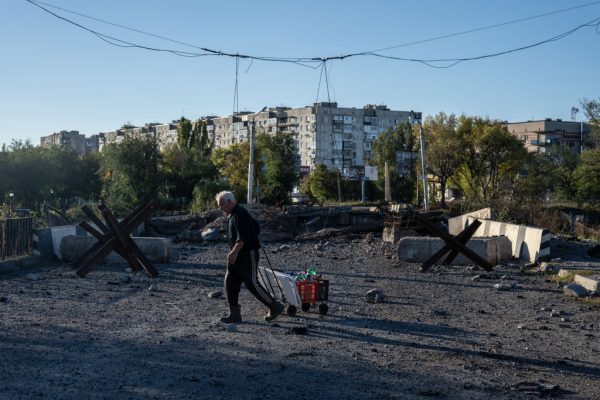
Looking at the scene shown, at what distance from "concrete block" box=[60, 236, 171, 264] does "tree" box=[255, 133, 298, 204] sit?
128 ft

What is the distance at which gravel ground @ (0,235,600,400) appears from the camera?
6867 millimetres

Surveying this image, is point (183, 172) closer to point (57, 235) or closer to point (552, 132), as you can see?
point (57, 235)

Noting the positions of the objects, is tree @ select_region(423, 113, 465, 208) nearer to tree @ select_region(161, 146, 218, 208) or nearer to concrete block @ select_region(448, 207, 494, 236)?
tree @ select_region(161, 146, 218, 208)

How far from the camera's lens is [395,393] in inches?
266

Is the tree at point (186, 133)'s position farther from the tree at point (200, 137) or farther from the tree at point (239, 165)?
the tree at point (239, 165)

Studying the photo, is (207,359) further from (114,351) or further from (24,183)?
(24,183)

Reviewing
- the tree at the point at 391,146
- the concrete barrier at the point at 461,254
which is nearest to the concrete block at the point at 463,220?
the concrete barrier at the point at 461,254

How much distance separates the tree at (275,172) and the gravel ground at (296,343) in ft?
150

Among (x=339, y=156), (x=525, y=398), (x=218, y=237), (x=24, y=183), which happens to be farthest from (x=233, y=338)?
(x=339, y=156)

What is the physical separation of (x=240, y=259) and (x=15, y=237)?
418 inches

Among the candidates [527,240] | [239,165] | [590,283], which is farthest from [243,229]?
[239,165]

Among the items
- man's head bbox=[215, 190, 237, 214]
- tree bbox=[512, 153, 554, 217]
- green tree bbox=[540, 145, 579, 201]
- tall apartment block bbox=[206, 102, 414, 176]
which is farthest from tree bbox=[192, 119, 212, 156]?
man's head bbox=[215, 190, 237, 214]

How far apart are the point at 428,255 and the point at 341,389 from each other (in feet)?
45.4

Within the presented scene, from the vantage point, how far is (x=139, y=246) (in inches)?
796
